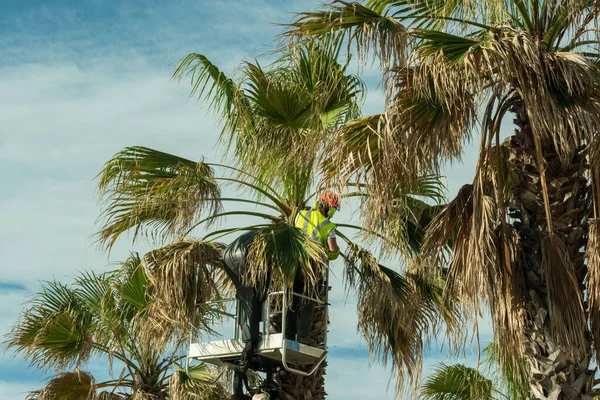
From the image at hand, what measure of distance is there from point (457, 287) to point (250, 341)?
2.61 m

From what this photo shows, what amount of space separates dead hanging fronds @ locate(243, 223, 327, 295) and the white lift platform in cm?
22

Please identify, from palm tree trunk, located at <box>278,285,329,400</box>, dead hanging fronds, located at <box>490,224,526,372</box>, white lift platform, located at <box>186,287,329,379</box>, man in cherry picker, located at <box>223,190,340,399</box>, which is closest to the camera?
dead hanging fronds, located at <box>490,224,526,372</box>

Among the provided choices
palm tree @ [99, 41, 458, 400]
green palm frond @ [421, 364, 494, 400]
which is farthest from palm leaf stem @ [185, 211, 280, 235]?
green palm frond @ [421, 364, 494, 400]

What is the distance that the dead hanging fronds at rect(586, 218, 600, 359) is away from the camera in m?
9.45

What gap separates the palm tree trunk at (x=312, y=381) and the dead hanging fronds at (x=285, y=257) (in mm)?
1167

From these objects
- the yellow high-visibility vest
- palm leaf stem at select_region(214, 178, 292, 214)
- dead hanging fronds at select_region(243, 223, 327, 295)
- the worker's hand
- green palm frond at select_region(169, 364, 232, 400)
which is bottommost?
green palm frond at select_region(169, 364, 232, 400)

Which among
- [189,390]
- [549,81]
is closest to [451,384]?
[189,390]

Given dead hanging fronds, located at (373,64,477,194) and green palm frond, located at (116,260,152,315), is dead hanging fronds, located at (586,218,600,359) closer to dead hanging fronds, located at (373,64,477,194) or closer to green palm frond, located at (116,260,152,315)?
dead hanging fronds, located at (373,64,477,194)

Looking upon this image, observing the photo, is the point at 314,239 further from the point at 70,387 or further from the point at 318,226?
the point at 70,387

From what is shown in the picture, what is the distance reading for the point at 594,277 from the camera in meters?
9.49

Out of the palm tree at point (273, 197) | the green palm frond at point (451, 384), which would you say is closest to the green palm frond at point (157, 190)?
the palm tree at point (273, 197)

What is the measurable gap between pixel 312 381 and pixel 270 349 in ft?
4.30

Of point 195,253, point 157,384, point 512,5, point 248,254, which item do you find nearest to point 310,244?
point 248,254

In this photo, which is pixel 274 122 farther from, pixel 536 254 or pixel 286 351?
pixel 536 254
